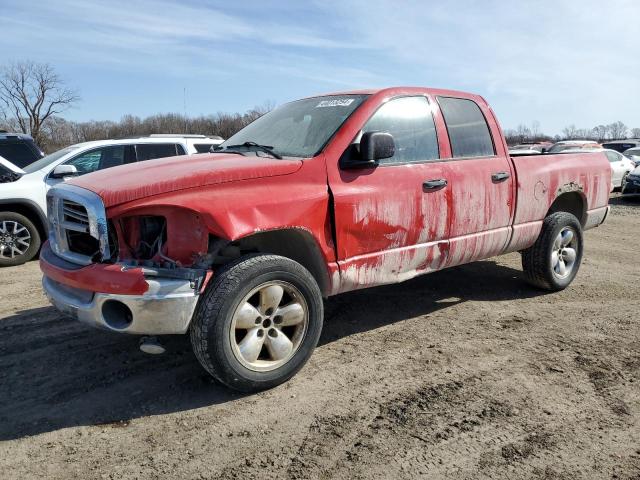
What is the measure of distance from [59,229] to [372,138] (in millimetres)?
2205

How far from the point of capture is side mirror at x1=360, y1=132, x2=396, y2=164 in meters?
3.71

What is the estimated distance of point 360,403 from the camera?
326 centimetres

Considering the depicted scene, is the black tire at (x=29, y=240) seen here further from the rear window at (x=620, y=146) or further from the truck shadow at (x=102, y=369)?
the rear window at (x=620, y=146)

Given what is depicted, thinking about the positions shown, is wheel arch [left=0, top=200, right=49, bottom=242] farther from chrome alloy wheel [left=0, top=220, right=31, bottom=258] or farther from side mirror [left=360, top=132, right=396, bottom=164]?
side mirror [left=360, top=132, right=396, bottom=164]

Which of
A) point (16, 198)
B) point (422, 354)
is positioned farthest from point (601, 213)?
point (16, 198)

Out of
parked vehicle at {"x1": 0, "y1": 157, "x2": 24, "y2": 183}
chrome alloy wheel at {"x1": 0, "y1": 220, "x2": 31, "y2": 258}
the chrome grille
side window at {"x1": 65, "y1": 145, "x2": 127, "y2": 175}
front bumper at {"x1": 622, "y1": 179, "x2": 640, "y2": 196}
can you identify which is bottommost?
front bumper at {"x1": 622, "y1": 179, "x2": 640, "y2": 196}

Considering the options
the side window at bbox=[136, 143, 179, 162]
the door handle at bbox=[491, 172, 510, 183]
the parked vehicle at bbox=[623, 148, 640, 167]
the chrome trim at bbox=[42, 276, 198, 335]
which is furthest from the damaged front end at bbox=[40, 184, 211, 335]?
the parked vehicle at bbox=[623, 148, 640, 167]

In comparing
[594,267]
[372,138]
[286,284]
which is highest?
[372,138]

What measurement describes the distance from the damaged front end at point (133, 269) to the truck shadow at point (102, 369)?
54 centimetres

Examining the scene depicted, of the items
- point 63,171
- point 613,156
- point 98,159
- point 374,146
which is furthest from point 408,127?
point 613,156

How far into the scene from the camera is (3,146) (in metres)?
9.82

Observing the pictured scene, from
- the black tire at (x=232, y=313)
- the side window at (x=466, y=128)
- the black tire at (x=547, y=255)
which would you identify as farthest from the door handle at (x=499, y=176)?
the black tire at (x=232, y=313)

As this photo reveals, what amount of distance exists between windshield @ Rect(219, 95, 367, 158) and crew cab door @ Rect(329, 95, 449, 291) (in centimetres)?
24

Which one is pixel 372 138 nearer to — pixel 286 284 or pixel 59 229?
pixel 286 284
